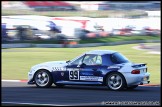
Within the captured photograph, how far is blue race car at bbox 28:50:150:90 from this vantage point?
511 inches

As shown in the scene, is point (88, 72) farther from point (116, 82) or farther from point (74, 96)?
point (74, 96)

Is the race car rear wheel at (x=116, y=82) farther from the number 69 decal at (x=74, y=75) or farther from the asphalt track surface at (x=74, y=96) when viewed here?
the number 69 decal at (x=74, y=75)

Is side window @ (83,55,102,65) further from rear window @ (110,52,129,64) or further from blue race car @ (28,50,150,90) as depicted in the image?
rear window @ (110,52,129,64)

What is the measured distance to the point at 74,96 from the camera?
1150 centimetres

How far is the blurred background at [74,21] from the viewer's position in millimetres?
48281

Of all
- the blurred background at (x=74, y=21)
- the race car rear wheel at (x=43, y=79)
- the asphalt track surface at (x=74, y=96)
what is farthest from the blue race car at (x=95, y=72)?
Answer: the blurred background at (x=74, y=21)

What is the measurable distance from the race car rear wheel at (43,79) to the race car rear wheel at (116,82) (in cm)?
189

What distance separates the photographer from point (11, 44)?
4138 centimetres

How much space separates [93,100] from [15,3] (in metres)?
53.9

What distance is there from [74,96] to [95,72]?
6.48 feet

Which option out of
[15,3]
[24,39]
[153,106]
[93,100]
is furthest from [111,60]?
[15,3]

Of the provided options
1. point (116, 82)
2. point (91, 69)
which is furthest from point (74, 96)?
point (91, 69)

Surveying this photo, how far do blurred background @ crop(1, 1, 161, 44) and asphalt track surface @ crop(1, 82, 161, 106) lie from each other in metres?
32.0

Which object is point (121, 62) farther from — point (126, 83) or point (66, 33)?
point (66, 33)
